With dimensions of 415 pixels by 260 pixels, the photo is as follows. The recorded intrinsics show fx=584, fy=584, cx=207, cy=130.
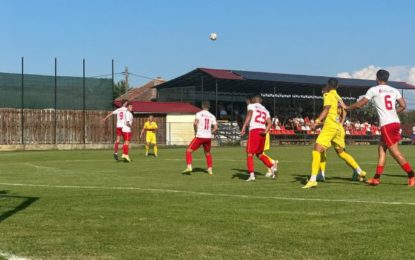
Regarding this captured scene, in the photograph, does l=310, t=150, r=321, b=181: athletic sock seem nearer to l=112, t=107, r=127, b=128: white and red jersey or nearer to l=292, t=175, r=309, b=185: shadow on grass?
l=292, t=175, r=309, b=185: shadow on grass

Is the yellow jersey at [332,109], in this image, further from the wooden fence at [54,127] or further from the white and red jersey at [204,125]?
the wooden fence at [54,127]

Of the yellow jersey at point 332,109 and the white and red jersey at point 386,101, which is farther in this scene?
the yellow jersey at point 332,109

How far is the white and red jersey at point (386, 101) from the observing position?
11406 millimetres

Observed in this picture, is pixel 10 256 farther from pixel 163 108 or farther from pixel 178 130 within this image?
pixel 163 108

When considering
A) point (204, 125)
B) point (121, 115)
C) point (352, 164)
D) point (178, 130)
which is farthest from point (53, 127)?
point (352, 164)

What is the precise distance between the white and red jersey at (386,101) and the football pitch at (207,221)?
133cm

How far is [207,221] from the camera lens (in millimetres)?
7203

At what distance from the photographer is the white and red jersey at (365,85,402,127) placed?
11406 millimetres

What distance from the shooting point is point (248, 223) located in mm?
7047

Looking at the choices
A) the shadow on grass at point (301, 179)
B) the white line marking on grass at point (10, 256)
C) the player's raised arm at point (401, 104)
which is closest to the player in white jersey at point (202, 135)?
the shadow on grass at point (301, 179)

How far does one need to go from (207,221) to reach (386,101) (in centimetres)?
575

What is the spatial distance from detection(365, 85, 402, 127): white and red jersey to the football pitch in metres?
1.33

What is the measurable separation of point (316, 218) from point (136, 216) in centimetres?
232

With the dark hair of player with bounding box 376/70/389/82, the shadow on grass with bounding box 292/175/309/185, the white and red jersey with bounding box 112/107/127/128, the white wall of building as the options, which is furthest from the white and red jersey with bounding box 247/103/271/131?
the white wall of building
